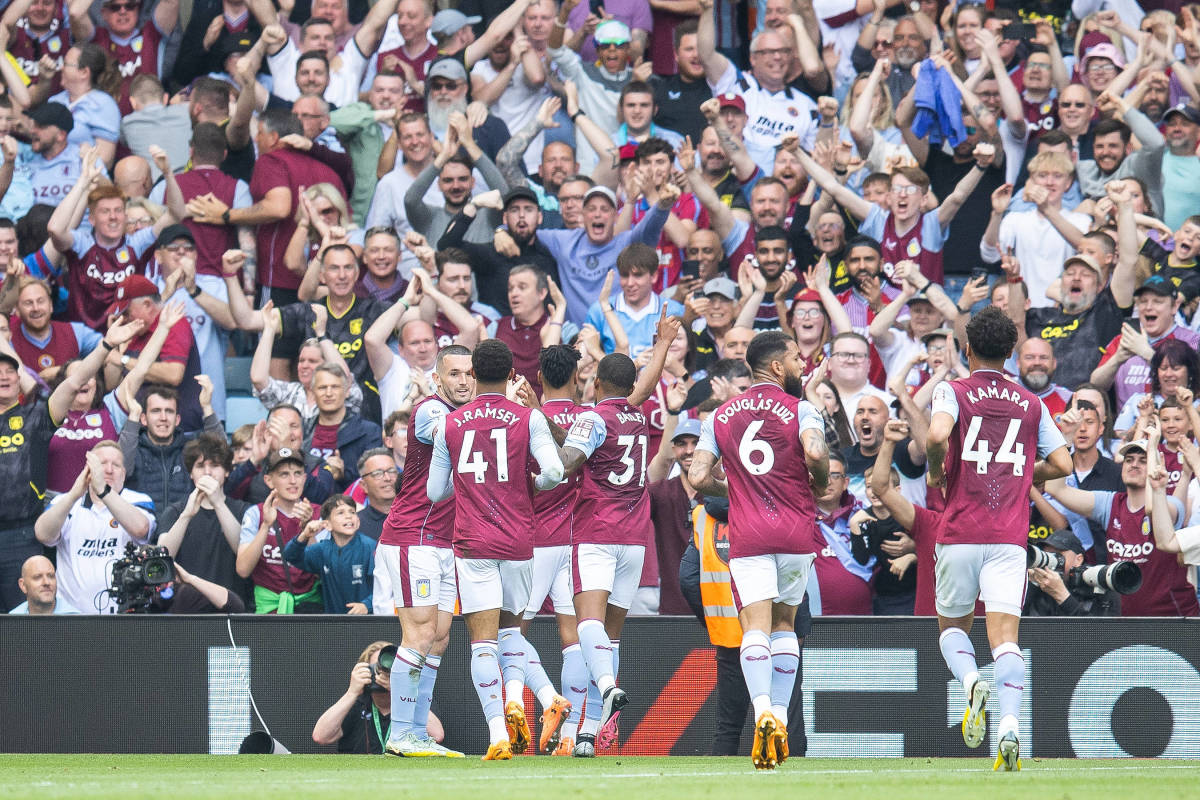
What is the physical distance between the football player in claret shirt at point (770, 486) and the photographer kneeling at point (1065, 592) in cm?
240

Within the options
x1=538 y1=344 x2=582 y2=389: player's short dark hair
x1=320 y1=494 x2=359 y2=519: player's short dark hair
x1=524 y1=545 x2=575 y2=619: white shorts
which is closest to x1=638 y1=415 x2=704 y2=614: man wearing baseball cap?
x1=524 y1=545 x2=575 y2=619: white shorts

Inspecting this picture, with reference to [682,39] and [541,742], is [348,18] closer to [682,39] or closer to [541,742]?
[682,39]

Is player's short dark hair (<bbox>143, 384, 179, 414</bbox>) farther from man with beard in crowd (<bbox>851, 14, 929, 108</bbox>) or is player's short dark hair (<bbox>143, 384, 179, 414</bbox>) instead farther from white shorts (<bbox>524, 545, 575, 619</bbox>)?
man with beard in crowd (<bbox>851, 14, 929, 108</bbox>)

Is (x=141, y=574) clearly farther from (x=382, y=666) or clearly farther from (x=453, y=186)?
(x=453, y=186)

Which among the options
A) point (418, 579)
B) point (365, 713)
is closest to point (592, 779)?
point (418, 579)

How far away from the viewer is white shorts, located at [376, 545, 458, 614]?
965 centimetres

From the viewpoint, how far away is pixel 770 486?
29.3 ft

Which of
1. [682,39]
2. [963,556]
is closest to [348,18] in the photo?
[682,39]

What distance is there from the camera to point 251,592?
1229 cm

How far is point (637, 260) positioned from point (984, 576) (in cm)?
572

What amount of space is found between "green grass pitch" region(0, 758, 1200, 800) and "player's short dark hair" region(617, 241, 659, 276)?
4.75 meters

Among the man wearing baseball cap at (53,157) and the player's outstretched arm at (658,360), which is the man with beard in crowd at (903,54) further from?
the man wearing baseball cap at (53,157)

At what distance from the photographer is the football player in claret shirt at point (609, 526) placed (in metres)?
9.96

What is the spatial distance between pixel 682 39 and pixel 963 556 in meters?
8.82
